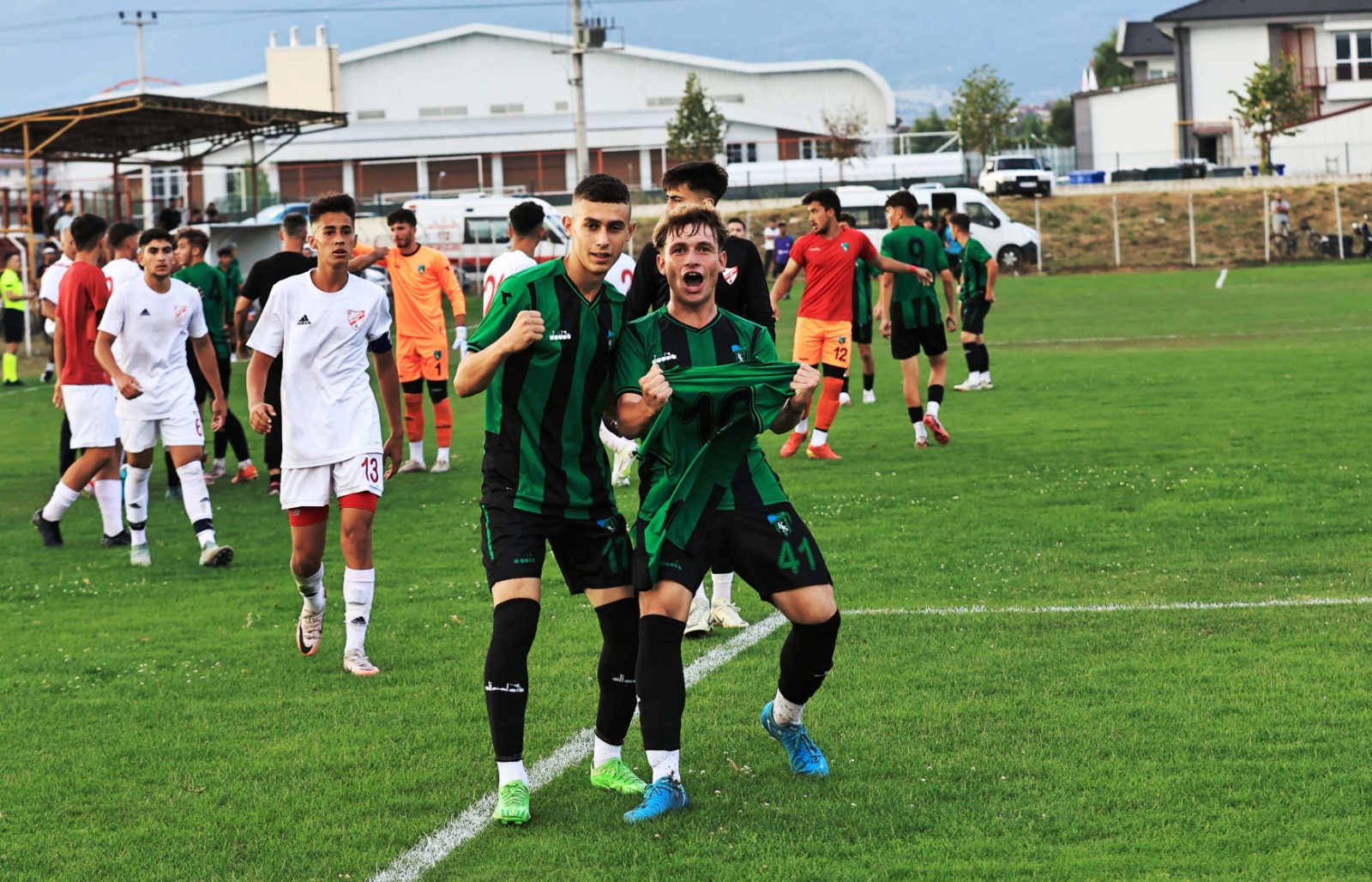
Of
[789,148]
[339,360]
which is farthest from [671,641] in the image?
[789,148]

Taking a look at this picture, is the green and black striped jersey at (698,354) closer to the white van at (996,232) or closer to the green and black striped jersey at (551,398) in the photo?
the green and black striped jersey at (551,398)

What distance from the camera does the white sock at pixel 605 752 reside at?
17.6ft

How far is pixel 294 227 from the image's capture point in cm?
1151

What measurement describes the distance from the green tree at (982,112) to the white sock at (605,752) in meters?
80.7

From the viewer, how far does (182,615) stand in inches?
346

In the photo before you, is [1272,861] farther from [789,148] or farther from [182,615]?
[789,148]

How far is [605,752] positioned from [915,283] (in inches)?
402

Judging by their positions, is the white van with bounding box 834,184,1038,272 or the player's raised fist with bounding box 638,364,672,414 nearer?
the player's raised fist with bounding box 638,364,672,414

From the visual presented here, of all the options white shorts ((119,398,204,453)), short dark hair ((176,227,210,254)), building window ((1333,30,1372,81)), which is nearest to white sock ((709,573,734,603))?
white shorts ((119,398,204,453))

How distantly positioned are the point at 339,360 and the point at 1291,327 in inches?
874

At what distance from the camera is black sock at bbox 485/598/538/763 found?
508cm

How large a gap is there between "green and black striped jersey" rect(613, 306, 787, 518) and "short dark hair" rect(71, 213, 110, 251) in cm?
700

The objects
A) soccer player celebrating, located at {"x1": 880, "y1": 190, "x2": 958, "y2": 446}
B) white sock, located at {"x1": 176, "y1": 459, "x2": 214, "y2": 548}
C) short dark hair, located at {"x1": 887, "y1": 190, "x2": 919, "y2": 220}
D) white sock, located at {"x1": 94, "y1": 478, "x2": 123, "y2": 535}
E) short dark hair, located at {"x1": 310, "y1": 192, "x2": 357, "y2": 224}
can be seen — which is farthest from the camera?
short dark hair, located at {"x1": 887, "y1": 190, "x2": 919, "y2": 220}

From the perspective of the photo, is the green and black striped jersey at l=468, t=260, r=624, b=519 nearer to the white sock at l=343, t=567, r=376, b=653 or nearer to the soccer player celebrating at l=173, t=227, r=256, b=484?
the white sock at l=343, t=567, r=376, b=653
